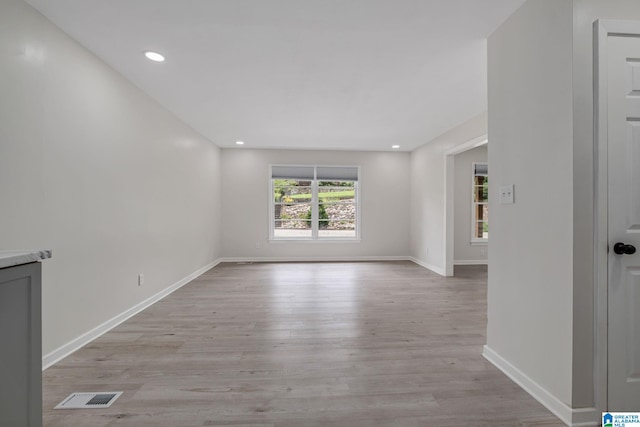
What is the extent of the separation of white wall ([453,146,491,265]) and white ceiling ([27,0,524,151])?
205 centimetres

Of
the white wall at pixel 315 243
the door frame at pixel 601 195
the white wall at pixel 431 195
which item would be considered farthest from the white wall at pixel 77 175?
the white wall at pixel 431 195

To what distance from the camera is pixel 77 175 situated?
2369 mm

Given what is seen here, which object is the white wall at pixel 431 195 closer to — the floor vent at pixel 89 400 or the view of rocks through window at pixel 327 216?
the view of rocks through window at pixel 327 216

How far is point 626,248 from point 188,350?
2974mm

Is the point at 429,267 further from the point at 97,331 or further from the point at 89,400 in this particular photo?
the point at 89,400

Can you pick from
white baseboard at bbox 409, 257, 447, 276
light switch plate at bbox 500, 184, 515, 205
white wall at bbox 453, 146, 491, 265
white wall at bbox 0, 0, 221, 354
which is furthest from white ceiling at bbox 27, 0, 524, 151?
white baseboard at bbox 409, 257, 447, 276

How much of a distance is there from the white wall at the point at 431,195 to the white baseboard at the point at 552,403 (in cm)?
330

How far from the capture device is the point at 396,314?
319 centimetres

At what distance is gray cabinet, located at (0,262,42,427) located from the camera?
103cm

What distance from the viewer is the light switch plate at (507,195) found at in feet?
6.35

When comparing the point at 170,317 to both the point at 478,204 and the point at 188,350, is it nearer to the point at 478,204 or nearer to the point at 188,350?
the point at 188,350

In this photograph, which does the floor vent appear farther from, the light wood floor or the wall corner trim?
the wall corner trim

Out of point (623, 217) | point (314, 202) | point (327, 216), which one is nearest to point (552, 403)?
point (623, 217)

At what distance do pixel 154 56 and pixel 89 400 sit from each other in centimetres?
268
